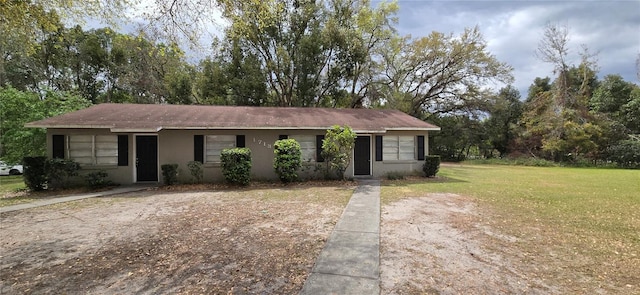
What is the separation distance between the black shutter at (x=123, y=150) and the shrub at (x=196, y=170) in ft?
8.06

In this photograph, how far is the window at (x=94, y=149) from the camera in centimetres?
1084

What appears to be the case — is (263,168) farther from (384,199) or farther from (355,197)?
(384,199)

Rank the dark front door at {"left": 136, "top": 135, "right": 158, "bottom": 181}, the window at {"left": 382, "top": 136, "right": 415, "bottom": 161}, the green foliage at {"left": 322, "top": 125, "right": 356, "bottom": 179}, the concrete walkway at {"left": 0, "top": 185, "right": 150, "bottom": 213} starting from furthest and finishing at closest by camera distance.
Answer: the window at {"left": 382, "top": 136, "right": 415, "bottom": 161} → the dark front door at {"left": 136, "top": 135, "right": 158, "bottom": 181} → the green foliage at {"left": 322, "top": 125, "right": 356, "bottom": 179} → the concrete walkway at {"left": 0, "top": 185, "right": 150, "bottom": 213}

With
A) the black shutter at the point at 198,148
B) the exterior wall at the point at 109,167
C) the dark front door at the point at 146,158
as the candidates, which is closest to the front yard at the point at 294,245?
the exterior wall at the point at 109,167

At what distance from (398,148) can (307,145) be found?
4432mm

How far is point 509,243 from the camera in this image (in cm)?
493

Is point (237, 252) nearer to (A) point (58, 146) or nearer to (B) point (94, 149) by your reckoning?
(B) point (94, 149)

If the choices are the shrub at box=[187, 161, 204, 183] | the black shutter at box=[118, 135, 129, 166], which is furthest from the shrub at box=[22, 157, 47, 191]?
the shrub at box=[187, 161, 204, 183]

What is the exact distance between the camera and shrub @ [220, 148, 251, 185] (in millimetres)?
10633

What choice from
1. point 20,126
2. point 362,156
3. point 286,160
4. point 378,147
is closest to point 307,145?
point 286,160

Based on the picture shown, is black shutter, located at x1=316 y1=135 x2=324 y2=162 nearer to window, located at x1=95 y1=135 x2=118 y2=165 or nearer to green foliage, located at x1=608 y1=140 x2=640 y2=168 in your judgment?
window, located at x1=95 y1=135 x2=118 y2=165

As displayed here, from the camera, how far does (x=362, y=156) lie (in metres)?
13.4

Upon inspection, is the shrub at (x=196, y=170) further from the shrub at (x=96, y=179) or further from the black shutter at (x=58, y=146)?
the black shutter at (x=58, y=146)

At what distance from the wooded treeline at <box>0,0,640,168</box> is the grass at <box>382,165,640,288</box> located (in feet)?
43.8
